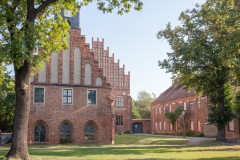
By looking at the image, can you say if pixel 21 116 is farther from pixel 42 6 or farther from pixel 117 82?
pixel 117 82

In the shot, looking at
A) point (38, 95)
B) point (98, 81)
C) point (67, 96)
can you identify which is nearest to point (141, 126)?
point (98, 81)

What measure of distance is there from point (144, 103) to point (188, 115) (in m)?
47.2

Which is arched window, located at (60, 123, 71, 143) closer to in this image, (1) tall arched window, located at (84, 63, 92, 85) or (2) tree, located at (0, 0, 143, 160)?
(1) tall arched window, located at (84, 63, 92, 85)

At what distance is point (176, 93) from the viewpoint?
5959 centimetres

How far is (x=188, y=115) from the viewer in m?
53.2

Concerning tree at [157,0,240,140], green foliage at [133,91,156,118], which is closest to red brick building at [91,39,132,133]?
green foliage at [133,91,156,118]

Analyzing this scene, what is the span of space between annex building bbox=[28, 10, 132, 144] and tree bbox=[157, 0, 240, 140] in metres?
6.85

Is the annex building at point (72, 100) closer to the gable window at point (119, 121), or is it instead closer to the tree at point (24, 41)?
the tree at point (24, 41)

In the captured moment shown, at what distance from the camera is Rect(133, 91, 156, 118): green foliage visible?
91412 mm

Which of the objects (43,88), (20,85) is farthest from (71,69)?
(20,85)

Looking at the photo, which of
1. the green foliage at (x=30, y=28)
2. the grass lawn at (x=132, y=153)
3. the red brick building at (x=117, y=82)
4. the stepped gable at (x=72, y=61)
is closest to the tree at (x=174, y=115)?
the red brick building at (x=117, y=82)

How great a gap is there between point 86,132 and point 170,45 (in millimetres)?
11204

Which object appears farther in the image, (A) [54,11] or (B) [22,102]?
(A) [54,11]

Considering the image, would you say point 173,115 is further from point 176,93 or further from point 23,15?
point 23,15
